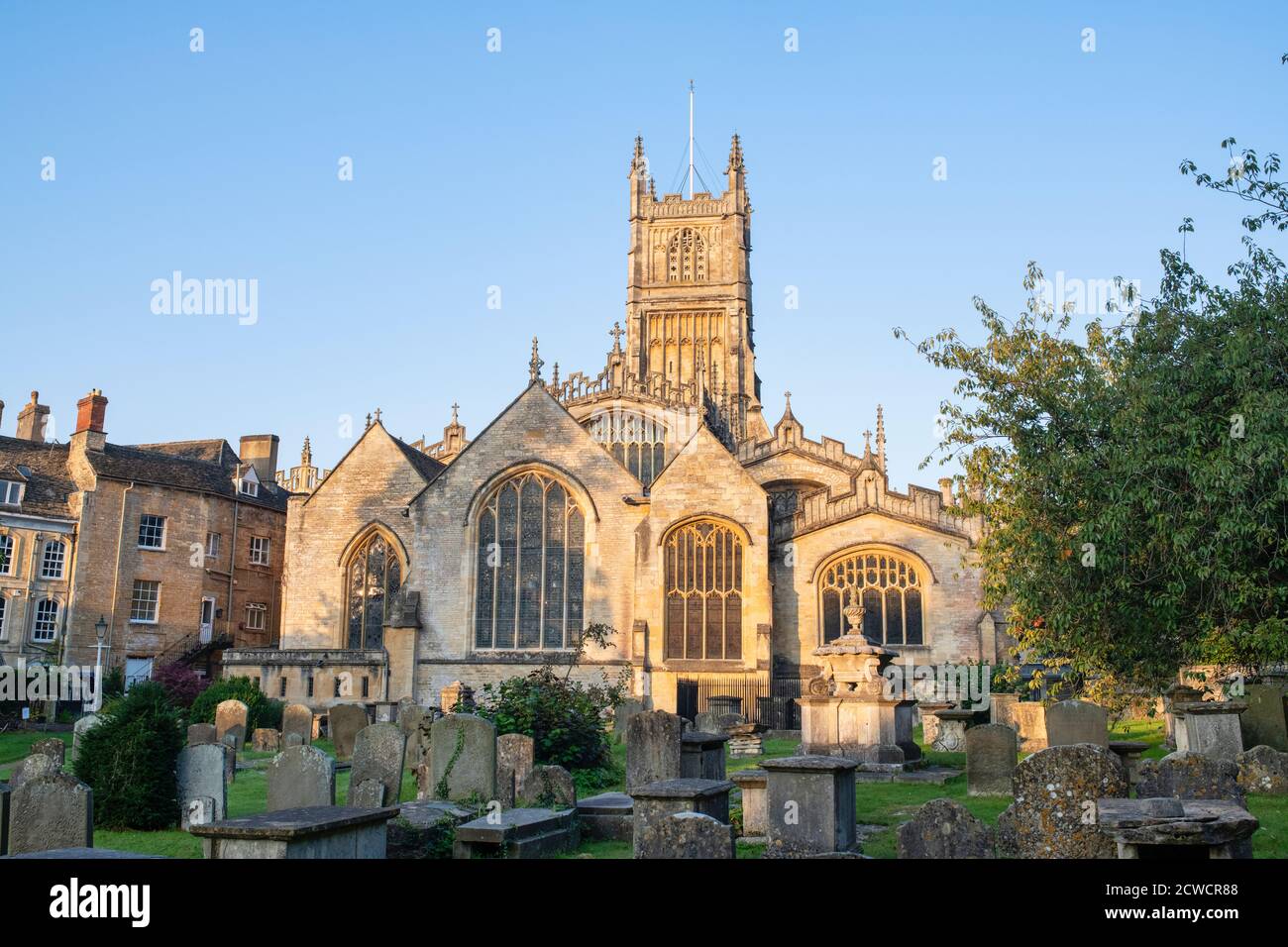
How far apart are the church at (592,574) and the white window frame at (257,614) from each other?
734 cm

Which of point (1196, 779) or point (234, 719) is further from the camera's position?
point (234, 719)

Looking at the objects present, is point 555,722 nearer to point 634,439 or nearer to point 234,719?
point 234,719

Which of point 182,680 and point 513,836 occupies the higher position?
point 182,680

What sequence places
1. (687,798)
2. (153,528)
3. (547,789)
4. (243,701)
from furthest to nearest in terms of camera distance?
(153,528), (243,701), (547,789), (687,798)

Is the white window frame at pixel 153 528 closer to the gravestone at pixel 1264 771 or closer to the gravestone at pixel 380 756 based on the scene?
the gravestone at pixel 380 756

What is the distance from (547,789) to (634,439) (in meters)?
32.7

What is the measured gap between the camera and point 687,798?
1016 cm

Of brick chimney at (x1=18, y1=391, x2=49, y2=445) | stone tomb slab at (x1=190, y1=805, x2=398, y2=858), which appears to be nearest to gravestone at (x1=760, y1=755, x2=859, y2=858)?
stone tomb slab at (x1=190, y1=805, x2=398, y2=858)

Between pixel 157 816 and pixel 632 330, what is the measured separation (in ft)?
181

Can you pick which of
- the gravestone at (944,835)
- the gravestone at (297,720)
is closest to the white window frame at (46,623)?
the gravestone at (297,720)

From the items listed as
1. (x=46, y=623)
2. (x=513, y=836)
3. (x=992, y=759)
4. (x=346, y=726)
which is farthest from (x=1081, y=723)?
(x=46, y=623)

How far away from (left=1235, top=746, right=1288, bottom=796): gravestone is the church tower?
5088cm
